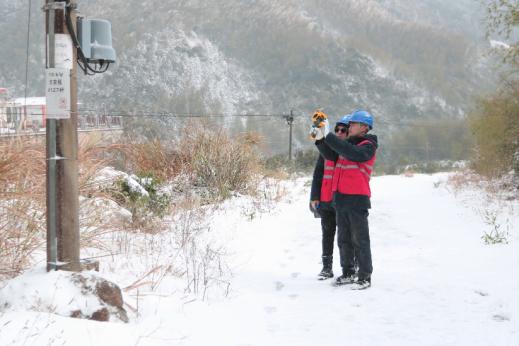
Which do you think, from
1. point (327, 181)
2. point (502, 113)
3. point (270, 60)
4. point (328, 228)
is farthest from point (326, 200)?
point (270, 60)

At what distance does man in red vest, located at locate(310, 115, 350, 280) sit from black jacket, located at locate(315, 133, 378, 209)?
0.27 m

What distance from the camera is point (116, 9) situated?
16025 cm

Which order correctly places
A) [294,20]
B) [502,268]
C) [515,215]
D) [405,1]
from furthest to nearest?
[405,1]
[294,20]
[515,215]
[502,268]

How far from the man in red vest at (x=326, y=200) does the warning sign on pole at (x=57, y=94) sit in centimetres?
267

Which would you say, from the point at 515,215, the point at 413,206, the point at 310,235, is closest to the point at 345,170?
the point at 310,235

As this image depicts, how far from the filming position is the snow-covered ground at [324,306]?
11.5ft

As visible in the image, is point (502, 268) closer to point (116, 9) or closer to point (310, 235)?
point (310, 235)

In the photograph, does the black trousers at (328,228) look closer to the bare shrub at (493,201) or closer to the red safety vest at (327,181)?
the red safety vest at (327,181)

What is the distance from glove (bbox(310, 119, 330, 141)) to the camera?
15.5 ft

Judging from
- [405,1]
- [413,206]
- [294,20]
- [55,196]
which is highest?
[405,1]

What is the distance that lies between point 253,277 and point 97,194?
6.08 feet

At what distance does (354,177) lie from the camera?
5.05 metres

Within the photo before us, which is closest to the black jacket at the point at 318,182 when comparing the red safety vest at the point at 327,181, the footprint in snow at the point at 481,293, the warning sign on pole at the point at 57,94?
the red safety vest at the point at 327,181

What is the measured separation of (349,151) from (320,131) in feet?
1.02
